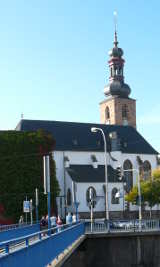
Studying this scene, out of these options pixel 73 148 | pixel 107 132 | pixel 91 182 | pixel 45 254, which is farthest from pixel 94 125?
pixel 45 254

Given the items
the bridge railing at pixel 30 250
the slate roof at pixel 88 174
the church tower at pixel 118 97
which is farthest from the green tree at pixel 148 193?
the bridge railing at pixel 30 250

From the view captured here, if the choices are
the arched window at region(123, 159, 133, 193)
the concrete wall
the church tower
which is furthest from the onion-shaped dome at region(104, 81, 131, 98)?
the concrete wall

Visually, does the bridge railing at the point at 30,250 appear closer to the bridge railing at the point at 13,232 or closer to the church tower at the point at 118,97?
the bridge railing at the point at 13,232

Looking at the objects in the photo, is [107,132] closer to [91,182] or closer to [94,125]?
[94,125]

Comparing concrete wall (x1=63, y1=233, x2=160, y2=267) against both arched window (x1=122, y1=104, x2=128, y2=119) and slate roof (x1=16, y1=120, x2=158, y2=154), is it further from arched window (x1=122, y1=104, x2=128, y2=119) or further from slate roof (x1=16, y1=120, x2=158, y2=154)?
arched window (x1=122, y1=104, x2=128, y2=119)

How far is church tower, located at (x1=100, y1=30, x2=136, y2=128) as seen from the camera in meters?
94.6

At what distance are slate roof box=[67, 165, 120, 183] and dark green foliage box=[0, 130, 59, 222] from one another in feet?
23.0

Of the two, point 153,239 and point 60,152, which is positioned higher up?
point 60,152

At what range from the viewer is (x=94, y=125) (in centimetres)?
8450

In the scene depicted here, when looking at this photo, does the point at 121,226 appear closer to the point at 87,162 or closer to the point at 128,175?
→ the point at 87,162

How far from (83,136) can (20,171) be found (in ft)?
74.7

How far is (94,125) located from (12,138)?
2613 cm

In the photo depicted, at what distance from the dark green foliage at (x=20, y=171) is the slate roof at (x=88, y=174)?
23.0 feet

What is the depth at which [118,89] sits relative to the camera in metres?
95.3
